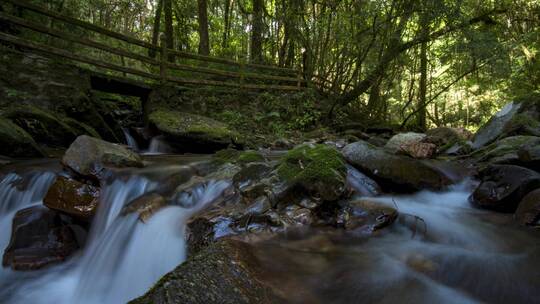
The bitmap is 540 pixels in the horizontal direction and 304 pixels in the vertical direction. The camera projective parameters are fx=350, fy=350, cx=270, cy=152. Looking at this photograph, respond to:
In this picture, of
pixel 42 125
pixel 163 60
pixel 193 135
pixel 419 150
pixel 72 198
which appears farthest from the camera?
pixel 163 60

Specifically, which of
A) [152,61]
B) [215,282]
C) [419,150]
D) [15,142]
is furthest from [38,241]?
[152,61]

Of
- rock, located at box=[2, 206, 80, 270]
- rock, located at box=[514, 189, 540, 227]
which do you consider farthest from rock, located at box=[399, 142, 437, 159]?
rock, located at box=[2, 206, 80, 270]

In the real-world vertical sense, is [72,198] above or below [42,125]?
below

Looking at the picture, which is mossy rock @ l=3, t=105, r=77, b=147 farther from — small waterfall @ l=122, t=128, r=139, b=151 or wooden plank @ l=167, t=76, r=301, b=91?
wooden plank @ l=167, t=76, r=301, b=91

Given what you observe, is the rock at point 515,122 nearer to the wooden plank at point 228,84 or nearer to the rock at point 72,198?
the wooden plank at point 228,84

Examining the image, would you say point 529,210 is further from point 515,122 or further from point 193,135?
point 193,135

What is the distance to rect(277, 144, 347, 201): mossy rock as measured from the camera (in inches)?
145

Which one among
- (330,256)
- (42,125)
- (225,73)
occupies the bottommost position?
(330,256)

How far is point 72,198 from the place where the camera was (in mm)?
4074

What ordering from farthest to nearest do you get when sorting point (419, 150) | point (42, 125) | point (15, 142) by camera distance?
point (419, 150)
point (42, 125)
point (15, 142)

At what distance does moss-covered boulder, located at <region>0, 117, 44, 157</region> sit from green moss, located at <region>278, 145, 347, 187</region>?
14.0 feet

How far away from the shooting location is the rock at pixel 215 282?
1744 millimetres

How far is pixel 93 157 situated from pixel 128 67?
570 centimetres

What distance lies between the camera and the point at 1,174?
4.85 m
